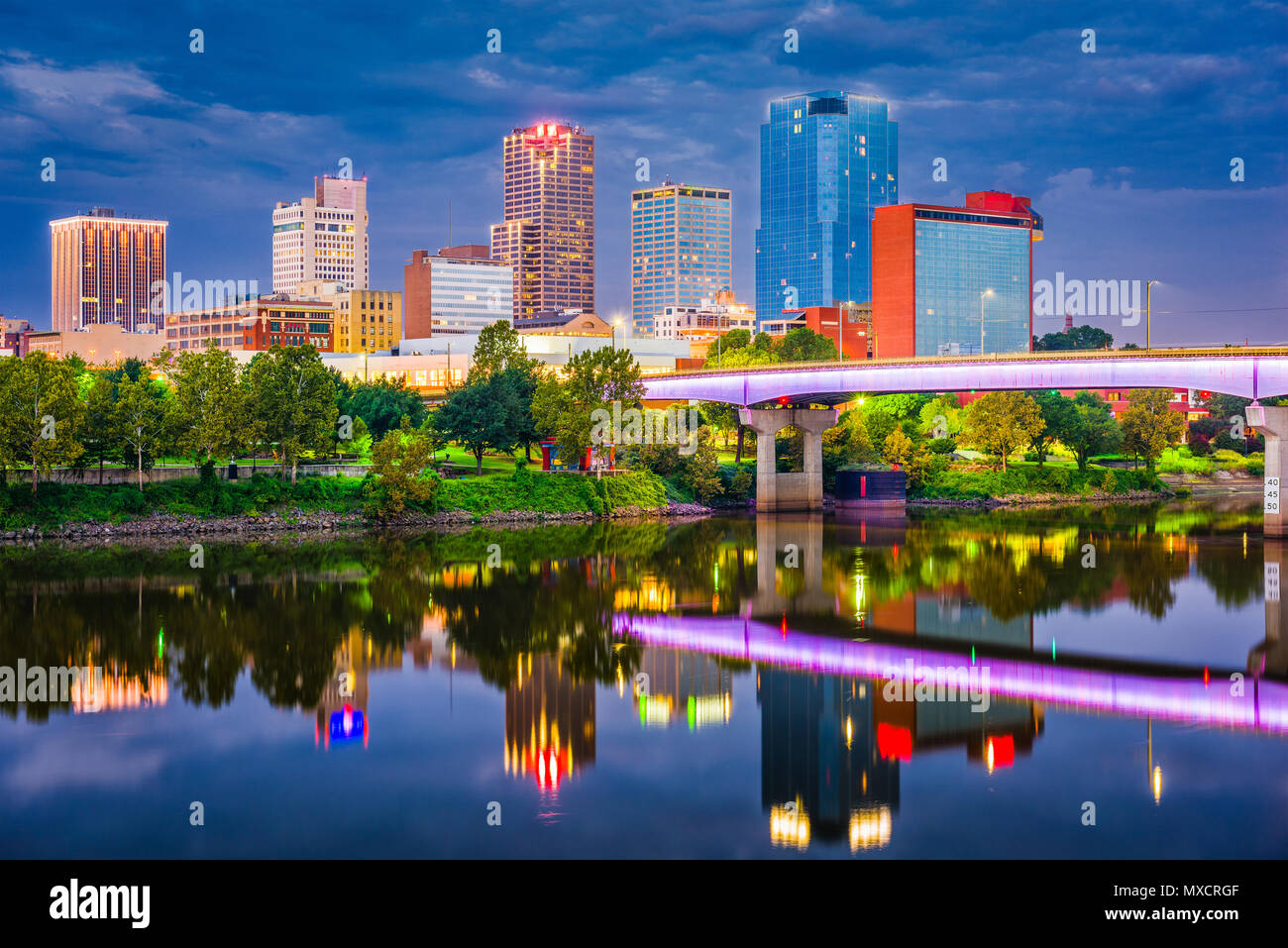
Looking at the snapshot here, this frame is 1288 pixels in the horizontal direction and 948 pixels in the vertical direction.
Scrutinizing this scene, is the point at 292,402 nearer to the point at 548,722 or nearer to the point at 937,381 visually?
the point at 937,381

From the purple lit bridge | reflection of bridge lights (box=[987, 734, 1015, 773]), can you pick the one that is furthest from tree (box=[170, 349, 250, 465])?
reflection of bridge lights (box=[987, 734, 1015, 773])

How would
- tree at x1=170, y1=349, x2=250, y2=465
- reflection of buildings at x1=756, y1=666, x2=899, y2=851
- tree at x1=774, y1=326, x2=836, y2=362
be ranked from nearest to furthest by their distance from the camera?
reflection of buildings at x1=756, y1=666, x2=899, y2=851 → tree at x1=170, y1=349, x2=250, y2=465 → tree at x1=774, y1=326, x2=836, y2=362

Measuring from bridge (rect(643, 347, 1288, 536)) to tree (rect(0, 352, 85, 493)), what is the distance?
41.4 m

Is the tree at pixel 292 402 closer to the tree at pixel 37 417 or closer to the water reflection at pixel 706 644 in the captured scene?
the tree at pixel 37 417

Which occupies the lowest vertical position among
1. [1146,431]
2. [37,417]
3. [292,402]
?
[1146,431]

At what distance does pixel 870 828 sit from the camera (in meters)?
21.6

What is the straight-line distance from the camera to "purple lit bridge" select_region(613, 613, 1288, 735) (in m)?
30.1

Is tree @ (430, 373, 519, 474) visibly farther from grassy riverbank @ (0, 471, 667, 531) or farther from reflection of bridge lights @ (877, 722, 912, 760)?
reflection of bridge lights @ (877, 722, 912, 760)

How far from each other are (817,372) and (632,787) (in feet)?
215

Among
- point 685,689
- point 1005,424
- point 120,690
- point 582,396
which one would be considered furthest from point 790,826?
point 1005,424

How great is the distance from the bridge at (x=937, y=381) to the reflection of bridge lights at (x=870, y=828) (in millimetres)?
54408

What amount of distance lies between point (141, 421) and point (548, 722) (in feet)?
158
